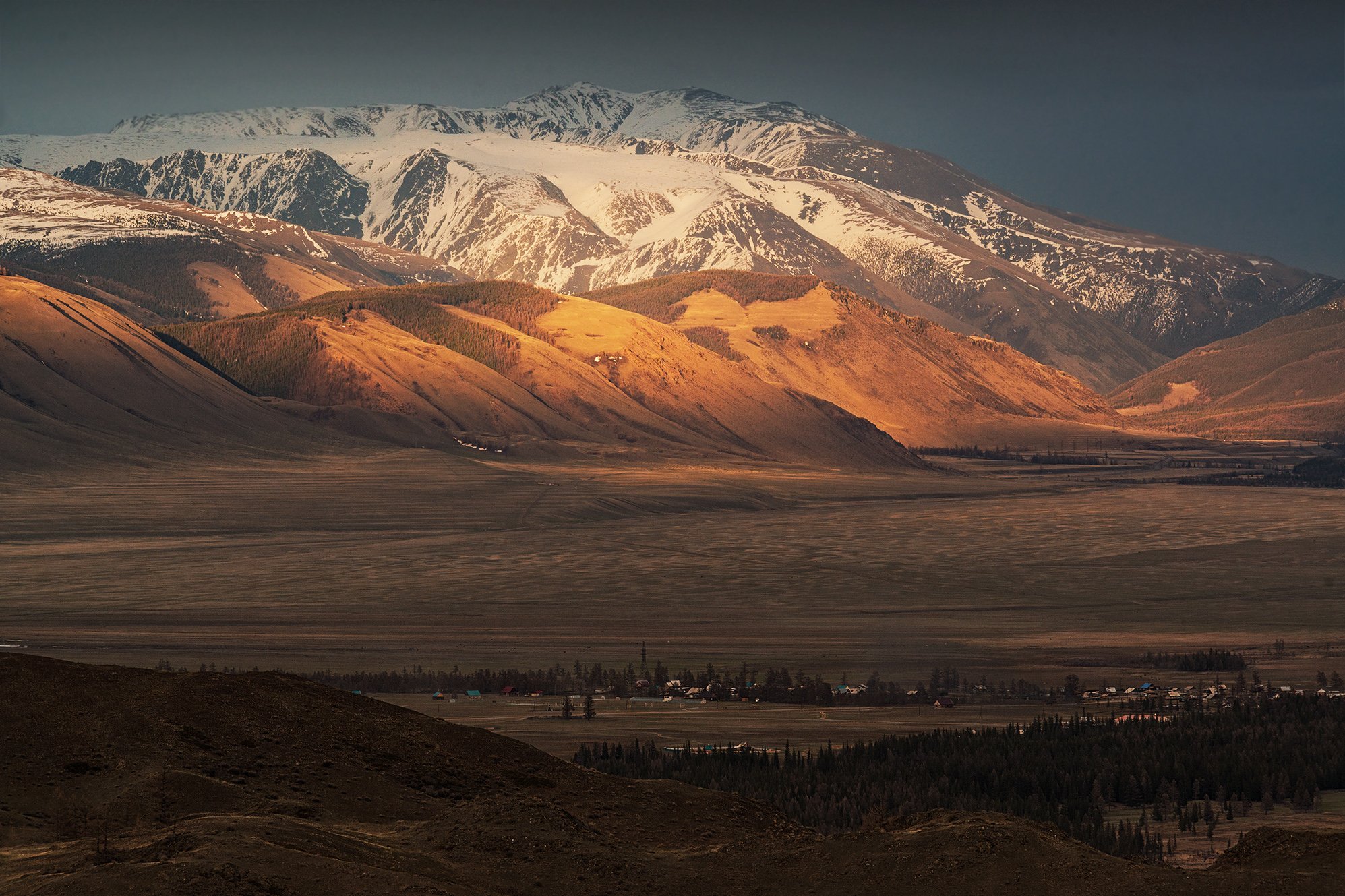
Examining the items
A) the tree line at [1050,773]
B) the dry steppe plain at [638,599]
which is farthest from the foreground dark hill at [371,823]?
the dry steppe plain at [638,599]

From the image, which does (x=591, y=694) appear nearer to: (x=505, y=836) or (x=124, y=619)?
(x=124, y=619)

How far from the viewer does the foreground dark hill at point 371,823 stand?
96.8 ft

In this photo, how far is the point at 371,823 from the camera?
36375 mm

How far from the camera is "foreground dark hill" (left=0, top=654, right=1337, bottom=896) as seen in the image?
29.5m

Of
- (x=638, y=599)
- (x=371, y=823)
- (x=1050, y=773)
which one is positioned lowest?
(x=1050, y=773)

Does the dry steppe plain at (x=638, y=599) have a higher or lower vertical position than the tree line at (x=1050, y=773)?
higher

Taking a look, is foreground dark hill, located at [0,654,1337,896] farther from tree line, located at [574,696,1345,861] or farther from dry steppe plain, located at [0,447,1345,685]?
dry steppe plain, located at [0,447,1345,685]

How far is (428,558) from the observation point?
576 ft

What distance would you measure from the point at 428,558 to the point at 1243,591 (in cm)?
8028

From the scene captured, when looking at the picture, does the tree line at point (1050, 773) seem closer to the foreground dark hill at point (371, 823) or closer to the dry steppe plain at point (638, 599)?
the foreground dark hill at point (371, 823)

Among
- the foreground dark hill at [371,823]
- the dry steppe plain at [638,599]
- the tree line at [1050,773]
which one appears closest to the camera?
the foreground dark hill at [371,823]

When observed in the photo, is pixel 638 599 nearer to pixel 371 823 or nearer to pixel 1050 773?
pixel 1050 773

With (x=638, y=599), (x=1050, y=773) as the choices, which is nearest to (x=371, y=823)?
(x=1050, y=773)

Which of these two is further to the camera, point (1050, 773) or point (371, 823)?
point (1050, 773)
